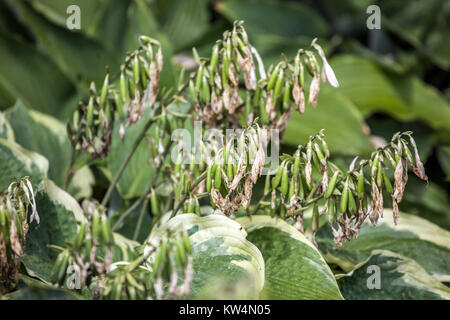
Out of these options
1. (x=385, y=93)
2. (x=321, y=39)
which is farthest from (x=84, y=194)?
(x=321, y=39)

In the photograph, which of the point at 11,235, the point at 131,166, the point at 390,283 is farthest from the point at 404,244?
the point at 11,235

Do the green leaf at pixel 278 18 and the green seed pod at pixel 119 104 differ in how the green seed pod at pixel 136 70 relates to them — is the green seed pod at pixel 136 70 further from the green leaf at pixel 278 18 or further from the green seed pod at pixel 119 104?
the green leaf at pixel 278 18

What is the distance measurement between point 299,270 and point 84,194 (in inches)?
18.4

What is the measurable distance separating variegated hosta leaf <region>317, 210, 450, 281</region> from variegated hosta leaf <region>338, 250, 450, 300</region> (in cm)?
3

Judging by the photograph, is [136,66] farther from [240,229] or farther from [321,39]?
[321,39]

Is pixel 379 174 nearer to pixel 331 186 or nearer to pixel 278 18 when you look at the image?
pixel 331 186

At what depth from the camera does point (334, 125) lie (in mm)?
1443

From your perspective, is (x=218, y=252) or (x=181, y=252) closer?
(x=181, y=252)

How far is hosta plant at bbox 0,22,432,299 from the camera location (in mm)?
589

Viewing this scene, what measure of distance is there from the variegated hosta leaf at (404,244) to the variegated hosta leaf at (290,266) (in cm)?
12

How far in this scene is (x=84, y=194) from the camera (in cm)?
102

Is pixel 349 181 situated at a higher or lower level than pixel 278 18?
lower

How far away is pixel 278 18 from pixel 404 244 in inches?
51.0

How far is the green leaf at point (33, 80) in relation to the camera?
1.36m
